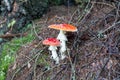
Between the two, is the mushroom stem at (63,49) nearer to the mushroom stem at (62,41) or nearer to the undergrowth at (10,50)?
the mushroom stem at (62,41)

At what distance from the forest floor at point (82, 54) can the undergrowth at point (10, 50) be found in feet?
0.33

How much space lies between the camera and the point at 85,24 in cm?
488

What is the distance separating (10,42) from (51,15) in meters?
1.10

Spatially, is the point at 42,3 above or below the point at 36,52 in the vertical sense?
above

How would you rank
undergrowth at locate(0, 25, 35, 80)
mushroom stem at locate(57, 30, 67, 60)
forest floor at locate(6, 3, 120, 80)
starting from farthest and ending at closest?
undergrowth at locate(0, 25, 35, 80) < mushroom stem at locate(57, 30, 67, 60) < forest floor at locate(6, 3, 120, 80)

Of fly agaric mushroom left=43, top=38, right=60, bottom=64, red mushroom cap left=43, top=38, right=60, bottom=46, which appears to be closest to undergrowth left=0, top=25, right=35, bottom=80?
fly agaric mushroom left=43, top=38, right=60, bottom=64

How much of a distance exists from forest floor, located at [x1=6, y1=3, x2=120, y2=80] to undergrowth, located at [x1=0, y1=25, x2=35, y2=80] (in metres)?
0.10

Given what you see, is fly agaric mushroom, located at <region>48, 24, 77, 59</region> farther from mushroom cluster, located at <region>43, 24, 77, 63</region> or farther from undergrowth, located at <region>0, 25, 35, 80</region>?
undergrowth, located at <region>0, 25, 35, 80</region>

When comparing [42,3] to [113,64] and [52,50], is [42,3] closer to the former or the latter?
[52,50]

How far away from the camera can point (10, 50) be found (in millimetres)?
5035

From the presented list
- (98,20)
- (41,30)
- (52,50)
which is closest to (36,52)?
(52,50)

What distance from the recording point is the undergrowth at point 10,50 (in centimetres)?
473

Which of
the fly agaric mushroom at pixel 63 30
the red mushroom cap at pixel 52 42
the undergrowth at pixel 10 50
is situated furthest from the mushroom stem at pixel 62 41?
the undergrowth at pixel 10 50

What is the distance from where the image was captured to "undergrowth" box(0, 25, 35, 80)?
4733mm
